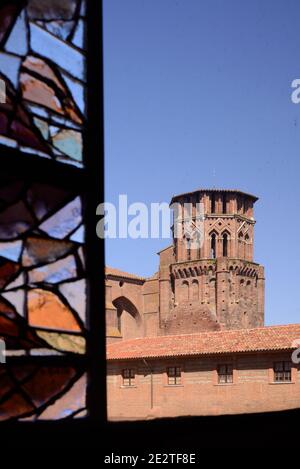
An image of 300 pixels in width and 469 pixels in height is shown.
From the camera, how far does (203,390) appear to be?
25062 millimetres

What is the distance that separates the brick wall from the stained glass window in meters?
21.2

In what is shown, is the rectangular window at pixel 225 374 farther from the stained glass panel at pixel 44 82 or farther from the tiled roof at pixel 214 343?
the stained glass panel at pixel 44 82

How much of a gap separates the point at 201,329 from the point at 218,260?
10.7 meters

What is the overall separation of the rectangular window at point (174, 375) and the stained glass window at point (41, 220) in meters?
23.7

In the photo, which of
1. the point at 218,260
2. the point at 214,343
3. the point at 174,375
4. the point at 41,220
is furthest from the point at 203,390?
the point at 218,260

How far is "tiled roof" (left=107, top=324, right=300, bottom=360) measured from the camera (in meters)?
24.0

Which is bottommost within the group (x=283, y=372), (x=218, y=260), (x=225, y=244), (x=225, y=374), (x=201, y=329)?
(x=225, y=374)

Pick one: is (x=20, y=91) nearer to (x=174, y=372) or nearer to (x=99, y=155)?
(x=99, y=155)

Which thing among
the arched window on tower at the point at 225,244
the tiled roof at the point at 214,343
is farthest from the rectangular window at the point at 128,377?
the arched window on tower at the point at 225,244

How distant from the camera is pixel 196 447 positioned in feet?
8.43

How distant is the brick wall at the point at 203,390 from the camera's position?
77.7ft

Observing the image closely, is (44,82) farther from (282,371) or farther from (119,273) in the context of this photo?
(119,273)

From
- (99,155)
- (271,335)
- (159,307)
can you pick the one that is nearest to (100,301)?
(99,155)
